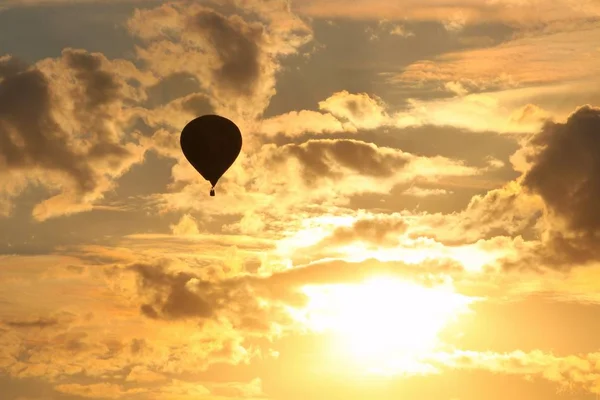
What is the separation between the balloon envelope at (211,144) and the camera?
14088 centimetres

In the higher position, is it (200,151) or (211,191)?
(200,151)

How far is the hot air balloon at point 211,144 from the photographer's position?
141 m

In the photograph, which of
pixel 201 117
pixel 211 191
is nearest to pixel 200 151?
pixel 201 117

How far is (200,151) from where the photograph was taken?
5576 inches

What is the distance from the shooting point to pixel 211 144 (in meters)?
142

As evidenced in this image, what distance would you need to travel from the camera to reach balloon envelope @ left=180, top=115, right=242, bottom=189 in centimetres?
14088

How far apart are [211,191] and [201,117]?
26.1m

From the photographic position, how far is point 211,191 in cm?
11881

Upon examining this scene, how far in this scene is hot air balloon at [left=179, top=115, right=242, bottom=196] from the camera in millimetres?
140875

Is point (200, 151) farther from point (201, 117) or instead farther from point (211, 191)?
point (211, 191)

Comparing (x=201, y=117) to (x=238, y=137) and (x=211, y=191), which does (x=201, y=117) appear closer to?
(x=238, y=137)

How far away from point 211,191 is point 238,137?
25425mm

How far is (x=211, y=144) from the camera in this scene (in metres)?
142

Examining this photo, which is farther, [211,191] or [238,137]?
[238,137]
